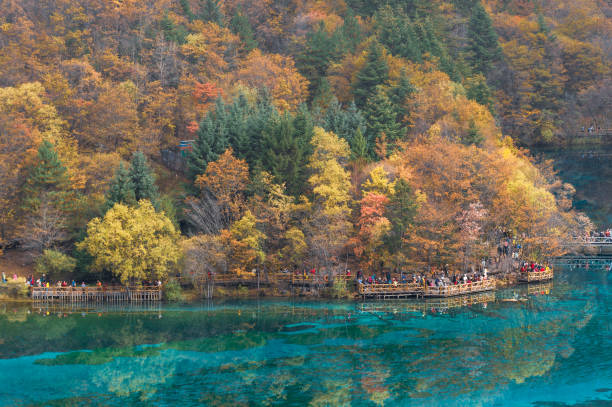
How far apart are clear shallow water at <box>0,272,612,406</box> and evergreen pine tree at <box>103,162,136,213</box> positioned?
34.0 feet

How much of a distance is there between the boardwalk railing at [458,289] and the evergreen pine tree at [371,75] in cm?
3069

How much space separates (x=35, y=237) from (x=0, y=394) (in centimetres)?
2527

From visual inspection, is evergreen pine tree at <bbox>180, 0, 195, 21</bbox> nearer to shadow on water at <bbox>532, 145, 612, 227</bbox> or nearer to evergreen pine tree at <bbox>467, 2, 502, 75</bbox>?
evergreen pine tree at <bbox>467, 2, 502, 75</bbox>

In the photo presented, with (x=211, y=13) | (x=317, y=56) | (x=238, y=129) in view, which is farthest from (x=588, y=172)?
(x=211, y=13)

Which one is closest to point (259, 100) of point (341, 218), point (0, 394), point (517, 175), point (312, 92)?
point (312, 92)

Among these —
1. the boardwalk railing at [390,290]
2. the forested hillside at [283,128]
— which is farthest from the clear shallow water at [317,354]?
the forested hillside at [283,128]

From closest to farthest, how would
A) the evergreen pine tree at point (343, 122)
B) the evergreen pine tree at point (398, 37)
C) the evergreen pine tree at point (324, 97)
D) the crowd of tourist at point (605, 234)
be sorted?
the evergreen pine tree at point (343, 122), the crowd of tourist at point (605, 234), the evergreen pine tree at point (324, 97), the evergreen pine tree at point (398, 37)

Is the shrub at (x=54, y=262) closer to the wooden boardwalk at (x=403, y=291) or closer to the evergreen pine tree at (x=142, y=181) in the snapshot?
the evergreen pine tree at (x=142, y=181)

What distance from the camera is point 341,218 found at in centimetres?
6875

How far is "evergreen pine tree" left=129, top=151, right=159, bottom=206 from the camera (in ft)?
229

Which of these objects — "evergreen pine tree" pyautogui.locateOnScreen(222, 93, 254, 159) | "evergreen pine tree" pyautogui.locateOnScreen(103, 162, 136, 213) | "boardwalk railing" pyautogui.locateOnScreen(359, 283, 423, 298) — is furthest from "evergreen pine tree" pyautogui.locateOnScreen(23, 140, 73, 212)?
"boardwalk railing" pyautogui.locateOnScreen(359, 283, 423, 298)

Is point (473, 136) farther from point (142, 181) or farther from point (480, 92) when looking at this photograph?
point (142, 181)

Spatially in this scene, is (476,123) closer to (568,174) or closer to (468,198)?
(468,198)

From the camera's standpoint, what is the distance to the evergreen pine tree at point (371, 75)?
8944 centimetres
